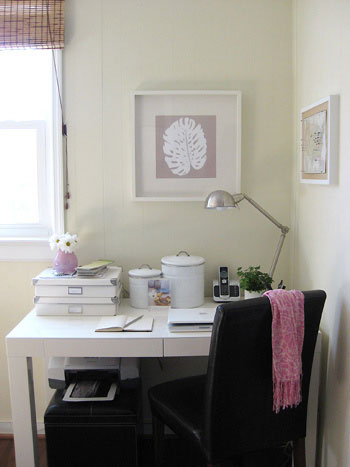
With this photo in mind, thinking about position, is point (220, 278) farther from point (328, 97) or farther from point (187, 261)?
point (328, 97)

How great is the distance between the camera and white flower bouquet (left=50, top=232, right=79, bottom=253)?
262 centimetres

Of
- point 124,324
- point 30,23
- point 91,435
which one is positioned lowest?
point 91,435

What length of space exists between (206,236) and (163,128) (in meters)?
0.57

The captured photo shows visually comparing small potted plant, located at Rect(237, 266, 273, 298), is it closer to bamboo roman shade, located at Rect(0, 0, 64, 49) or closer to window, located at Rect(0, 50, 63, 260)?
window, located at Rect(0, 50, 63, 260)

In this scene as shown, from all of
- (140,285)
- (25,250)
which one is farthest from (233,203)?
(25,250)

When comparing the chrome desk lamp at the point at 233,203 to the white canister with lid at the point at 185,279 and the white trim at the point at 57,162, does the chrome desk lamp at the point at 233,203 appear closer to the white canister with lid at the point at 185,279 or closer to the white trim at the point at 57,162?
the white canister with lid at the point at 185,279

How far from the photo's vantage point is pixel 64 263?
262cm

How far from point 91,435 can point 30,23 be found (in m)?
1.85

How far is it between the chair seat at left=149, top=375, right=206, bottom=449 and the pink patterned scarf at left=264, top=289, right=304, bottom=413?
0.30 metres

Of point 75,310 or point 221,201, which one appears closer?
point 221,201

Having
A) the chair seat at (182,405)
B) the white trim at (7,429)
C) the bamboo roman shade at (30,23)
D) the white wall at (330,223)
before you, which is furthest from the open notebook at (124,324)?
the bamboo roman shade at (30,23)

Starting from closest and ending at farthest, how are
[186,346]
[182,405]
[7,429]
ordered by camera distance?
[182,405], [186,346], [7,429]

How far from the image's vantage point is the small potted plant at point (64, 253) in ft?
8.61

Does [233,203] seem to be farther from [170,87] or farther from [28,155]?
[28,155]
